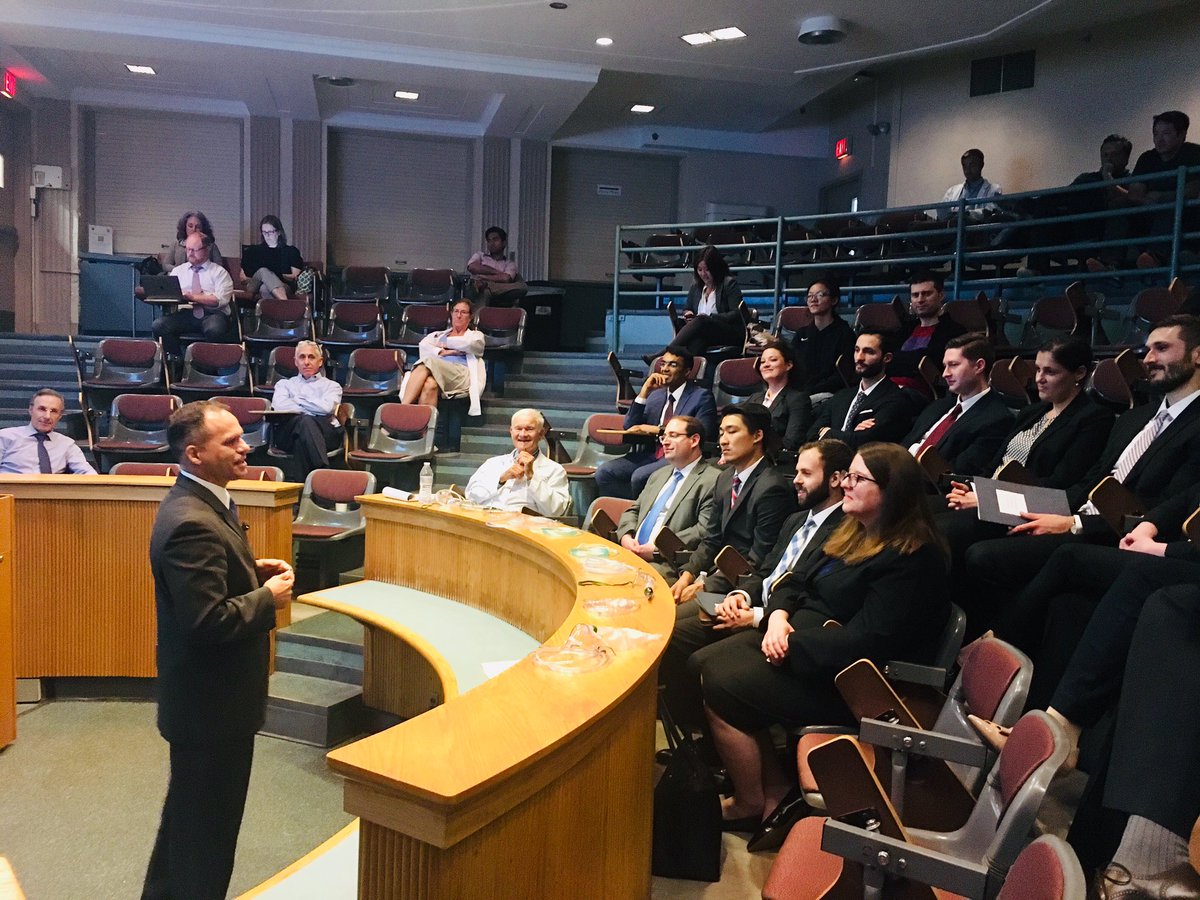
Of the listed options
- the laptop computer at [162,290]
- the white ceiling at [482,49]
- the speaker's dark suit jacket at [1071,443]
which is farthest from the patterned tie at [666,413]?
the laptop computer at [162,290]

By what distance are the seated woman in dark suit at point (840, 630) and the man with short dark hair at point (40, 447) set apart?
4.35 metres

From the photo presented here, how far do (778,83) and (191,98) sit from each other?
655 centimetres

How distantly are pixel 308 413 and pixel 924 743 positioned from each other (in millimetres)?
5126

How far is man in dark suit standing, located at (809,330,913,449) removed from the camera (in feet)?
14.2

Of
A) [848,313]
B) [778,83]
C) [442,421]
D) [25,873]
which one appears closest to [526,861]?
[25,873]

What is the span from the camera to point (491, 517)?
3.68 m

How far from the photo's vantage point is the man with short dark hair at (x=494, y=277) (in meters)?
9.22

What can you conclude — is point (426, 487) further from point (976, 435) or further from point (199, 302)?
point (199, 302)

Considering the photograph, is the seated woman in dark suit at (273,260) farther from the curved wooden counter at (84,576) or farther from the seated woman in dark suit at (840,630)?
the seated woman in dark suit at (840,630)

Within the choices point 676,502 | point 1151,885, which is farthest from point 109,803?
point 1151,885

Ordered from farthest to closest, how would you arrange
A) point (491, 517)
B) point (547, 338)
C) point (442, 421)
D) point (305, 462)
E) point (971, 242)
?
point (547, 338) < point (971, 242) < point (442, 421) < point (305, 462) < point (491, 517)

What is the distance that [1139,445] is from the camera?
2.96 meters

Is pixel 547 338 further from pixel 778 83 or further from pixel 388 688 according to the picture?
pixel 388 688

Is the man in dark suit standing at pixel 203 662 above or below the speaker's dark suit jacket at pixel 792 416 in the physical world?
below
